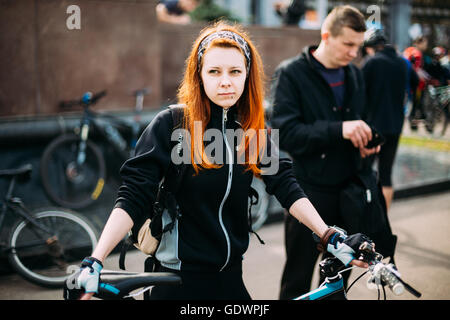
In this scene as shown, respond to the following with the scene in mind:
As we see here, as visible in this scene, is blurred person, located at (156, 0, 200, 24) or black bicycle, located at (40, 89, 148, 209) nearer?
black bicycle, located at (40, 89, 148, 209)

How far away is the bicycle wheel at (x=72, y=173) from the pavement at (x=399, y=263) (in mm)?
1481

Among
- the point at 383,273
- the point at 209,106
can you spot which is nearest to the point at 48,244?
the point at 209,106

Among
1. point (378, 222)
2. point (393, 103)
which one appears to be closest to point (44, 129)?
point (393, 103)

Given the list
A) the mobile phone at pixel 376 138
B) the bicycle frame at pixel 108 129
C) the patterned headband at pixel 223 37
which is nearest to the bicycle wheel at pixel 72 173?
the bicycle frame at pixel 108 129

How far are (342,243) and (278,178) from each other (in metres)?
0.44

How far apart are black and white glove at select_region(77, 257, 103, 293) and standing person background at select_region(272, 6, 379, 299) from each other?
67.9 inches

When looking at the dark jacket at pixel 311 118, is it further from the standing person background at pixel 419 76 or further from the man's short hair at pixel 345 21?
the standing person background at pixel 419 76

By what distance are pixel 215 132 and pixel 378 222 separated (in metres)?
1.32

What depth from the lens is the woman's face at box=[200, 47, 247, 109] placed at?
1.91 m

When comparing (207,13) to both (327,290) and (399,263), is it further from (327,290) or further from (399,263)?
(327,290)

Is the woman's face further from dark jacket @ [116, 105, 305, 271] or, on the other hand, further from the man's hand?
the man's hand

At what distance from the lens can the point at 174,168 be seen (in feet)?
6.40

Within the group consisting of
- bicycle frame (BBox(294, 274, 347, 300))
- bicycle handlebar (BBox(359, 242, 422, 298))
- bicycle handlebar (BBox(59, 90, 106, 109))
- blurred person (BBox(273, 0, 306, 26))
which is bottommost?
bicycle frame (BBox(294, 274, 347, 300))

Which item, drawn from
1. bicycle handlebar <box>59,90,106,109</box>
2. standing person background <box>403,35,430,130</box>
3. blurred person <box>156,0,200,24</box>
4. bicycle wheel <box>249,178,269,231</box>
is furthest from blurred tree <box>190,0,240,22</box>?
bicycle wheel <box>249,178,269,231</box>
